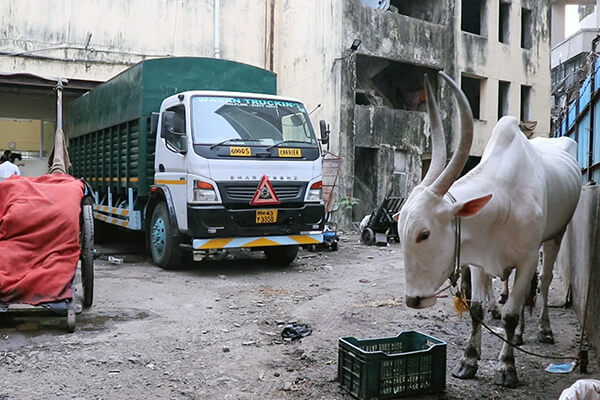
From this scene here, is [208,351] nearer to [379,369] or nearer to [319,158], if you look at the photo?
[379,369]

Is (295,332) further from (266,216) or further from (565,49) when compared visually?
(565,49)

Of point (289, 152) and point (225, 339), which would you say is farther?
point (289, 152)

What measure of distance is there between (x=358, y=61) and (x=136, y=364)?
1482 cm

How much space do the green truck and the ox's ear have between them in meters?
4.49

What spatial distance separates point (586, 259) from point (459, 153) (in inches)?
92.4

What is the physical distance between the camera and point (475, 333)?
4.21 metres

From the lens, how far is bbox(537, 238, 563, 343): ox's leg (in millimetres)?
5078

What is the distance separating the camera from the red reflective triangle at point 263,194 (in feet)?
25.4

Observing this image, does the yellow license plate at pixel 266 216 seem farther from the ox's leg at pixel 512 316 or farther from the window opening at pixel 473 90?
the window opening at pixel 473 90

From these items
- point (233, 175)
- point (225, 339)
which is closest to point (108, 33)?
point (233, 175)

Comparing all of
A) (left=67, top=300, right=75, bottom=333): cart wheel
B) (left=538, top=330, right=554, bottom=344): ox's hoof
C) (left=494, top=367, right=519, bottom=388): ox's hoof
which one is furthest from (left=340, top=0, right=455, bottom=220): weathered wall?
(left=494, top=367, right=519, bottom=388): ox's hoof

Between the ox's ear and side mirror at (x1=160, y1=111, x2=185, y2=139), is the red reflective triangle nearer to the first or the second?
side mirror at (x1=160, y1=111, x2=185, y2=139)

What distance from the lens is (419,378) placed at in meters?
3.68

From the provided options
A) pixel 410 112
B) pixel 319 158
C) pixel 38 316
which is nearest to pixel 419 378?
pixel 38 316
